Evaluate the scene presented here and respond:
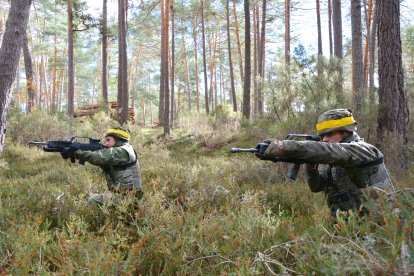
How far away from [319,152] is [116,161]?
2878 millimetres

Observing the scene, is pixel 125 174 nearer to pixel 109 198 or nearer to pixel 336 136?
pixel 109 198

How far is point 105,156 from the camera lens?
4262 millimetres

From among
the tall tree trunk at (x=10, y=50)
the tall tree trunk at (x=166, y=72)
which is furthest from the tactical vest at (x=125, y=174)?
the tall tree trunk at (x=166, y=72)

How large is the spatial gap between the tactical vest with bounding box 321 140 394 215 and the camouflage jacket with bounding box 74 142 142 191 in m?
2.48

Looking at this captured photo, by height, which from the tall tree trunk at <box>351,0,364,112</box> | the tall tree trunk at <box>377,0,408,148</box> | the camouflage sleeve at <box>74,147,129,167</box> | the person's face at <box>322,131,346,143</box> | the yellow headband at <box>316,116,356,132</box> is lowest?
the camouflage sleeve at <box>74,147,129,167</box>

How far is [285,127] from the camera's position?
281 inches

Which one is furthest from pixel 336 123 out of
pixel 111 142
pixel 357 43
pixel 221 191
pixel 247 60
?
pixel 247 60

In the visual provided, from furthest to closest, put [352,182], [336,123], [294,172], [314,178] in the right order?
[314,178] < [352,182] < [336,123] < [294,172]

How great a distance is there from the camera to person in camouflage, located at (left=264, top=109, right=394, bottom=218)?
90.7 inches

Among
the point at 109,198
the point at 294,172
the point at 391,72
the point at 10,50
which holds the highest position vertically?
the point at 10,50

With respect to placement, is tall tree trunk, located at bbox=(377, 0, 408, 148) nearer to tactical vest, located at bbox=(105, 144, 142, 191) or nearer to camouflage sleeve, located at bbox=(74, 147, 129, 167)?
tactical vest, located at bbox=(105, 144, 142, 191)

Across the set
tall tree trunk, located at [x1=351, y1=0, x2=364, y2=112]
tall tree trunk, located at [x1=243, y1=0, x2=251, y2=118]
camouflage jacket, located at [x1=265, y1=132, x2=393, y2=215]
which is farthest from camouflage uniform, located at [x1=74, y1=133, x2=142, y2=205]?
tall tree trunk, located at [x1=243, y1=0, x2=251, y2=118]

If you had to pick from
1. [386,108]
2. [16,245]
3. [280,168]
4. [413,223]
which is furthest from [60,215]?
[386,108]

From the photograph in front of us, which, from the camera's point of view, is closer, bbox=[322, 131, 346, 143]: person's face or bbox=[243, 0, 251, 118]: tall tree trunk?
bbox=[322, 131, 346, 143]: person's face
